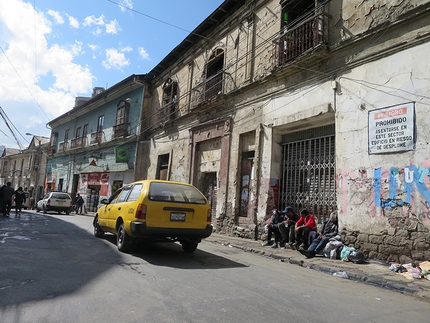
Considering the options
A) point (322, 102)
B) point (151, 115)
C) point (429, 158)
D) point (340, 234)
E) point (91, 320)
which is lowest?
point (91, 320)

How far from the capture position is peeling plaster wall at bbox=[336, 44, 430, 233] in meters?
6.52

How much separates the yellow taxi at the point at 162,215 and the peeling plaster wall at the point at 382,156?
368cm

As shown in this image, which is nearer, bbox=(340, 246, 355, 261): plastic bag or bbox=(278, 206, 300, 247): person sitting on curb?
bbox=(340, 246, 355, 261): plastic bag

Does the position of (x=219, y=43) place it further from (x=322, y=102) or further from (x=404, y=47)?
(x=404, y=47)

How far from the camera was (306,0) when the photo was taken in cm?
1047

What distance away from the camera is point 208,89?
13805 mm

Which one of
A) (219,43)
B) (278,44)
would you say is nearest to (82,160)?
(219,43)

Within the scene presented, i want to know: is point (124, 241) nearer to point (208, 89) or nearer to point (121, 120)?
point (208, 89)

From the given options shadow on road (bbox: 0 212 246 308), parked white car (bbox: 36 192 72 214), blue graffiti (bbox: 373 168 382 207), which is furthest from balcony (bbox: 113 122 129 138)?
blue graffiti (bbox: 373 168 382 207)

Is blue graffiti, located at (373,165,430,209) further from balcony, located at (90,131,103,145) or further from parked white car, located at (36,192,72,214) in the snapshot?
balcony, located at (90,131,103,145)

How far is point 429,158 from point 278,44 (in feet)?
19.8

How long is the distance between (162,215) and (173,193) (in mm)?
597

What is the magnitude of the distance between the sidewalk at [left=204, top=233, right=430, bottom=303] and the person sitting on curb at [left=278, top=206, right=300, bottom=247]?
0.87ft

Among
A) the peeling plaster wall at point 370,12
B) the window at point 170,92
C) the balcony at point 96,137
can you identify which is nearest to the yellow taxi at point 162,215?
the peeling plaster wall at point 370,12
